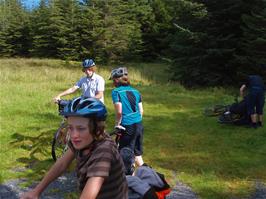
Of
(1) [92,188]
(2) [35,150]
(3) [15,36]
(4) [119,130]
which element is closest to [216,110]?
(2) [35,150]

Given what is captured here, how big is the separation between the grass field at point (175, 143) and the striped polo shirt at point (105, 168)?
4656mm

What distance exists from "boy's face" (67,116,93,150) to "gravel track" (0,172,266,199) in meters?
4.38

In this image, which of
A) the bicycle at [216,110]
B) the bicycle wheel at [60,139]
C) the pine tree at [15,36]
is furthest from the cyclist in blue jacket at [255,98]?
the pine tree at [15,36]

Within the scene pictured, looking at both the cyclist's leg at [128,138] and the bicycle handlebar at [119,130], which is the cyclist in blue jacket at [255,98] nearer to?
the cyclist's leg at [128,138]

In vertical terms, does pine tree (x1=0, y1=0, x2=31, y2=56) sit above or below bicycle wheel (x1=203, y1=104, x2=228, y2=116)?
above

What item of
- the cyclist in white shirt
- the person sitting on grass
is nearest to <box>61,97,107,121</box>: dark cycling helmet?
the person sitting on grass

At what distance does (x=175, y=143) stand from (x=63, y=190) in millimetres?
4212

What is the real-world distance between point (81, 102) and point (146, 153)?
280 inches

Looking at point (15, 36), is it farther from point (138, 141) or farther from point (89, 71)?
point (138, 141)

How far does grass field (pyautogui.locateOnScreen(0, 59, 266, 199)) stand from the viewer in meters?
8.12

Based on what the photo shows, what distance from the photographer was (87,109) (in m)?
2.75

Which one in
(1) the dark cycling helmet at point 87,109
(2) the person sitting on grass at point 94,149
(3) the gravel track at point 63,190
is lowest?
(3) the gravel track at point 63,190

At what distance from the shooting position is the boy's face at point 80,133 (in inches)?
108

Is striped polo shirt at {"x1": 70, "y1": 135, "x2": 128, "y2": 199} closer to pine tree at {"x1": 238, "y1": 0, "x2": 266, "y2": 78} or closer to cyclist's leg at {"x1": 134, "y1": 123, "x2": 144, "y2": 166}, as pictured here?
cyclist's leg at {"x1": 134, "y1": 123, "x2": 144, "y2": 166}
